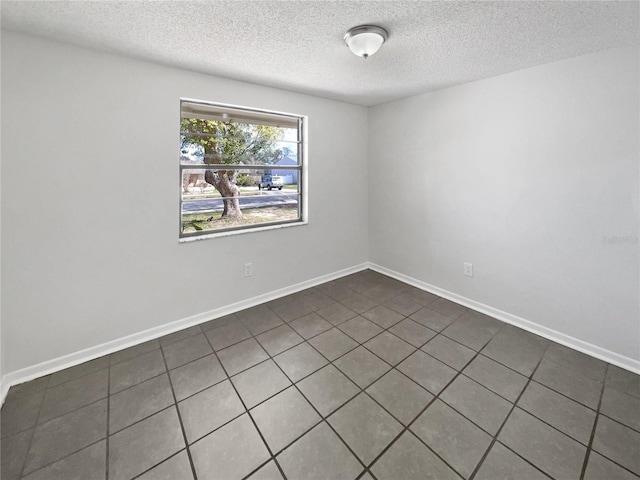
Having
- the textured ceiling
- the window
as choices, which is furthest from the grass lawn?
the textured ceiling

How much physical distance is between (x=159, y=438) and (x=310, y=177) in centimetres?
261

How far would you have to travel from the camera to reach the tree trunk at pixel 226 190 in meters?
2.74

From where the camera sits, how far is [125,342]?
2260 mm

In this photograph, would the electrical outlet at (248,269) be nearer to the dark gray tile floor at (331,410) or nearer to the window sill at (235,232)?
the window sill at (235,232)

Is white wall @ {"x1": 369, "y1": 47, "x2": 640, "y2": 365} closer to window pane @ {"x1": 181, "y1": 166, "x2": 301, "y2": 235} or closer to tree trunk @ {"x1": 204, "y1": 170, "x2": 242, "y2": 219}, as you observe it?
window pane @ {"x1": 181, "y1": 166, "x2": 301, "y2": 235}

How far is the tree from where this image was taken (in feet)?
8.47

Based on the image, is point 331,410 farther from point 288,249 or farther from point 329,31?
point 329,31

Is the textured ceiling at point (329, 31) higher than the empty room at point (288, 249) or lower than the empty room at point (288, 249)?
higher

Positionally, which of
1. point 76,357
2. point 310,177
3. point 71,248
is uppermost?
point 310,177

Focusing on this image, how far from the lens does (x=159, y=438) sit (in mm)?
1477

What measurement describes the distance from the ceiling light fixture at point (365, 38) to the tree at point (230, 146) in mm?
1402

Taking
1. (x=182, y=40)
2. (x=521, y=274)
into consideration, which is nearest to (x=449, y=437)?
(x=521, y=274)

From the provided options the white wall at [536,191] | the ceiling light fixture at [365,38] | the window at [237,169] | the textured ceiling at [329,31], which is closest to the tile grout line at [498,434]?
the white wall at [536,191]

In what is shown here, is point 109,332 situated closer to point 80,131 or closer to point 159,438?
point 159,438
